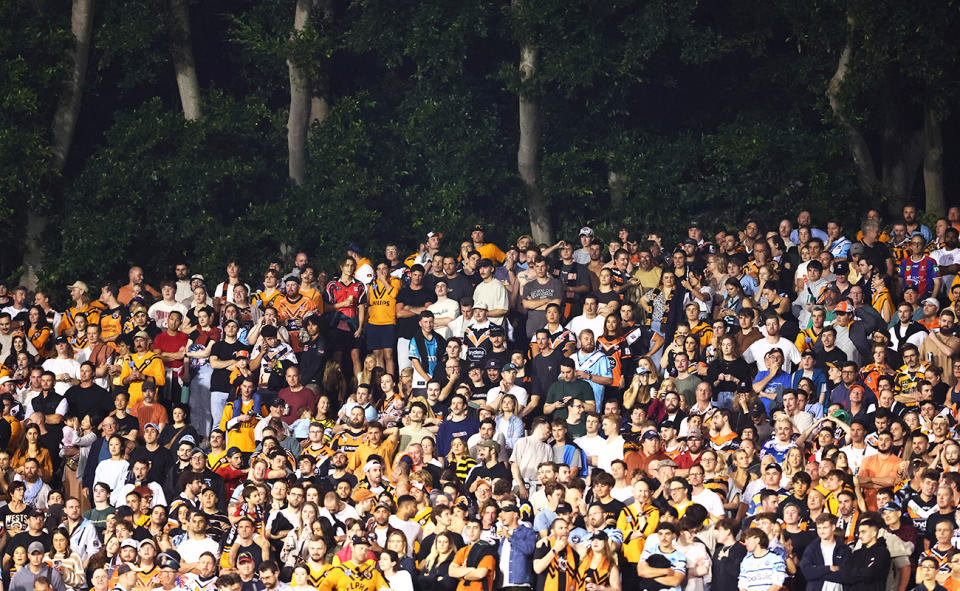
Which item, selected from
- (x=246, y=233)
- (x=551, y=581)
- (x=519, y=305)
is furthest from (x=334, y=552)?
(x=246, y=233)

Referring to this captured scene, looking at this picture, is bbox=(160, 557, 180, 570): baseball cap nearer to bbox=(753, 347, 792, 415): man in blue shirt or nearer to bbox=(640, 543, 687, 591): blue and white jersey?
bbox=(640, 543, 687, 591): blue and white jersey

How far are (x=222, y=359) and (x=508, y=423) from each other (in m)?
3.73

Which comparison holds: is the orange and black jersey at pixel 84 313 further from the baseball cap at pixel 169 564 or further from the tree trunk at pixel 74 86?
the baseball cap at pixel 169 564

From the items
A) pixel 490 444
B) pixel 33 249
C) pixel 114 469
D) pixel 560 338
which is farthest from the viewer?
pixel 33 249

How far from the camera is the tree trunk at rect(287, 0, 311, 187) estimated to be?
27562mm

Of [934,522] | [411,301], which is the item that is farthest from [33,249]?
[934,522]

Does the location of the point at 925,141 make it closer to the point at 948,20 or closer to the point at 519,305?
the point at 948,20

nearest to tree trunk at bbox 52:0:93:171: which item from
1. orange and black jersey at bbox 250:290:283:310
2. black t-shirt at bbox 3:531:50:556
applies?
orange and black jersey at bbox 250:290:283:310

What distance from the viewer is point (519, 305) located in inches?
856

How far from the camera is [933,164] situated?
2639 centimetres

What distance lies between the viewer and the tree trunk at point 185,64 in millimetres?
28009

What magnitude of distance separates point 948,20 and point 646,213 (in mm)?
5346

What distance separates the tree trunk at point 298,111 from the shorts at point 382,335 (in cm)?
681

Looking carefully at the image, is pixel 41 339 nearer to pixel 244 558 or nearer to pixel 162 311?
pixel 162 311
